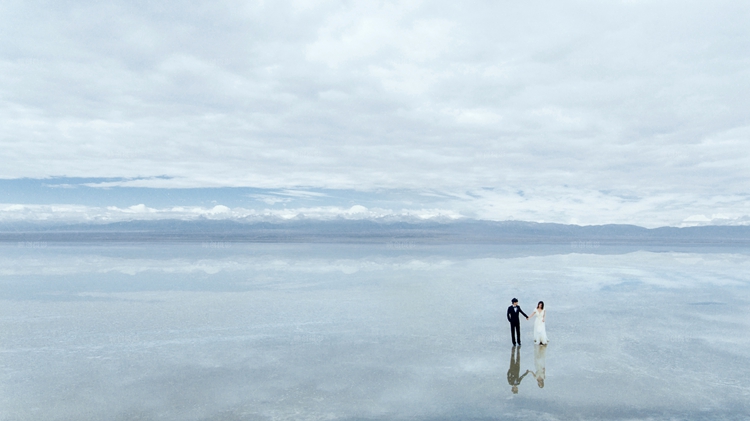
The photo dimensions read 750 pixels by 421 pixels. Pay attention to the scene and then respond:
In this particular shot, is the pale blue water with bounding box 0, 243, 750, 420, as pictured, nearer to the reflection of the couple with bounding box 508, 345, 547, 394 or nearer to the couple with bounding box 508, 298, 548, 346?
the reflection of the couple with bounding box 508, 345, 547, 394

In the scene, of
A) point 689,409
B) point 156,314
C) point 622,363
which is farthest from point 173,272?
point 689,409

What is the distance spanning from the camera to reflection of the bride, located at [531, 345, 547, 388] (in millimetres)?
11258

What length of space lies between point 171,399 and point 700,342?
592 inches

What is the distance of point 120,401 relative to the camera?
995cm

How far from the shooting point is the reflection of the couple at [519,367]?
1098 cm

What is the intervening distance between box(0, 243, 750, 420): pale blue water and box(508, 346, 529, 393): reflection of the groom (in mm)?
159

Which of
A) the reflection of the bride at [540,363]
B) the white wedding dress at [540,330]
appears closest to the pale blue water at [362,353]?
the reflection of the bride at [540,363]

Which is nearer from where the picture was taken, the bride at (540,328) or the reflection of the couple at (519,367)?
the reflection of the couple at (519,367)

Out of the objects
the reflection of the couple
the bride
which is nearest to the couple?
the bride

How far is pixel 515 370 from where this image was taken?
11820 millimetres

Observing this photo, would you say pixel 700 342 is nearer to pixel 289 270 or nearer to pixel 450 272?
pixel 450 272

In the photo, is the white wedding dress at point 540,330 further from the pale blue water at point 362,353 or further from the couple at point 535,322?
the pale blue water at point 362,353

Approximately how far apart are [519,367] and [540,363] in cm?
75

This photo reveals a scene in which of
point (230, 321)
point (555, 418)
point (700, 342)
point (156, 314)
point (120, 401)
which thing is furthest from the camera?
point (156, 314)
